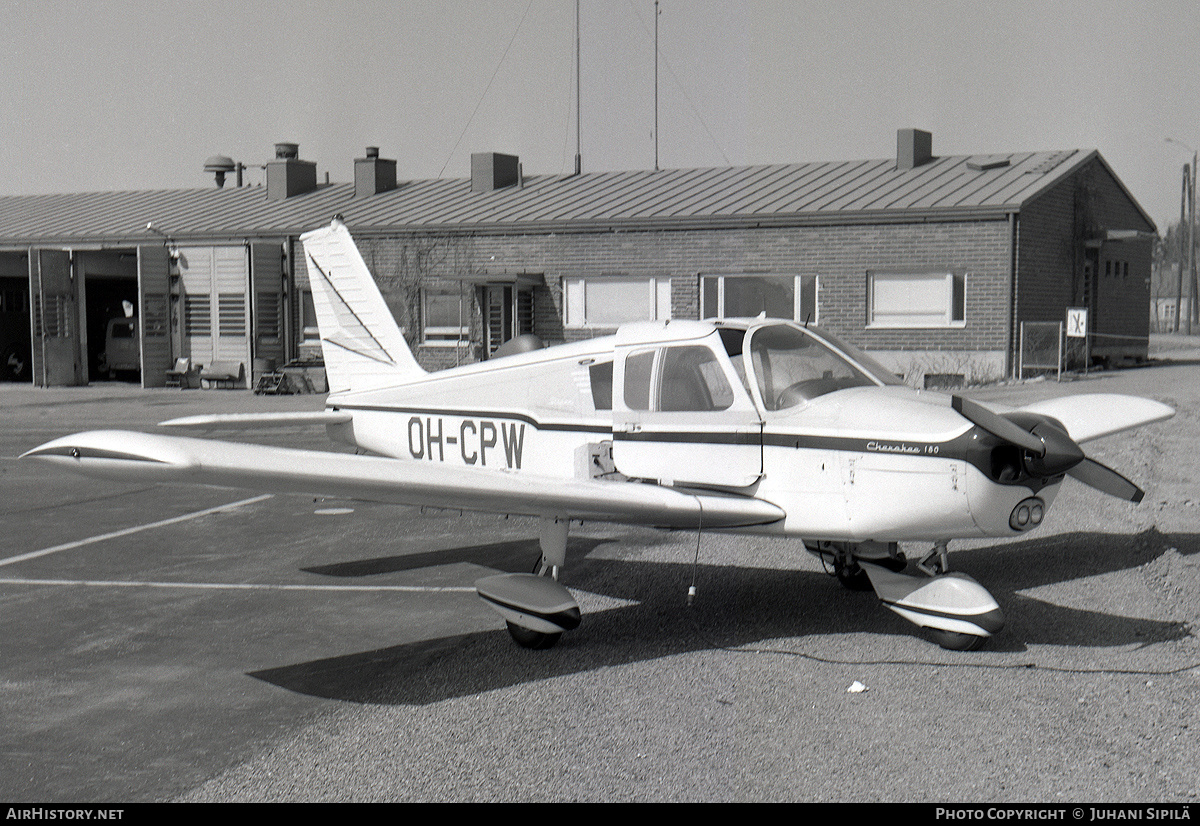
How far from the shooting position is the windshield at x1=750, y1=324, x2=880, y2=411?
664 centimetres

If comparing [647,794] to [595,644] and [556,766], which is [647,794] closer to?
[556,766]

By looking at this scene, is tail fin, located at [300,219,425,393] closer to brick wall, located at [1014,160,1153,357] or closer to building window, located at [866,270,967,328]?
building window, located at [866,270,967,328]

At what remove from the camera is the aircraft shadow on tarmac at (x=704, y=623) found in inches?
232

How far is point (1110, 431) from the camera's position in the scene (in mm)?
8719

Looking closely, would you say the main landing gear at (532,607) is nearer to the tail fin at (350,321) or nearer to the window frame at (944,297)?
the tail fin at (350,321)

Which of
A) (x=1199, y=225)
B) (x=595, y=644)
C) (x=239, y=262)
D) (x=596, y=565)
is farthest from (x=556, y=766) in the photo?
(x=1199, y=225)

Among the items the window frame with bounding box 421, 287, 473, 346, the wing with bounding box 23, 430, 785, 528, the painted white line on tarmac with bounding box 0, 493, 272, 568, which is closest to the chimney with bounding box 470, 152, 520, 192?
the window frame with bounding box 421, 287, 473, 346

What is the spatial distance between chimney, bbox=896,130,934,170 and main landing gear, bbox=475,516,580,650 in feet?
74.2

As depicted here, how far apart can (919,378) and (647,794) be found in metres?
20.7

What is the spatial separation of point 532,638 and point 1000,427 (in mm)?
2789

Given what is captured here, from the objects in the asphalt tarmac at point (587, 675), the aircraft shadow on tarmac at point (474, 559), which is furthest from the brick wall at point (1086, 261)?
the aircraft shadow on tarmac at point (474, 559)

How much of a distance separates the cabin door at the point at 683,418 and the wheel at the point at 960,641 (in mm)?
1369

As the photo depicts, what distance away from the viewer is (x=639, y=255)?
2627 centimetres

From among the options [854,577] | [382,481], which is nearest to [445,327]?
[854,577]
